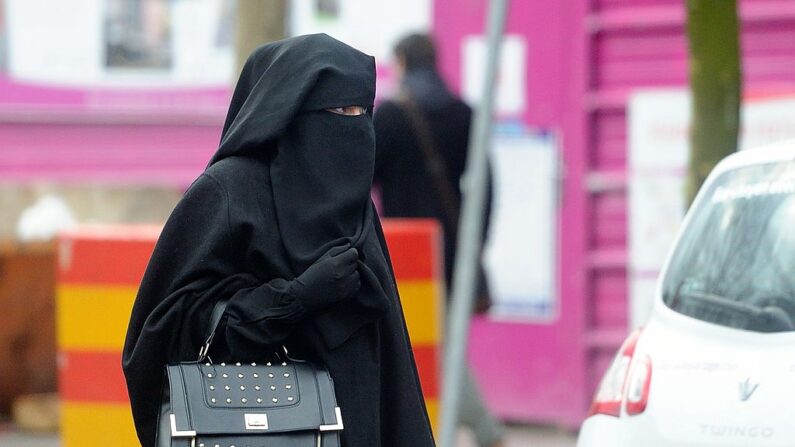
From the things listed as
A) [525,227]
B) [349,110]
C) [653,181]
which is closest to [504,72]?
[525,227]

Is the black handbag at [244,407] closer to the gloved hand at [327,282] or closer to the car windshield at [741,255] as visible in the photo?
the gloved hand at [327,282]

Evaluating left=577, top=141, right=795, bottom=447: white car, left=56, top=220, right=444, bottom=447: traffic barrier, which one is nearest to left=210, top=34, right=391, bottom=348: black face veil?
left=577, top=141, right=795, bottom=447: white car

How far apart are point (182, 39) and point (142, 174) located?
0.92 meters

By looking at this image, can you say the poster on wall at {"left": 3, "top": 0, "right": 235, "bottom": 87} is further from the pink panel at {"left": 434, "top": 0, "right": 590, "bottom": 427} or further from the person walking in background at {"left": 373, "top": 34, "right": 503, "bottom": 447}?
the person walking in background at {"left": 373, "top": 34, "right": 503, "bottom": 447}

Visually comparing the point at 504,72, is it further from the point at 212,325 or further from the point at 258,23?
the point at 212,325

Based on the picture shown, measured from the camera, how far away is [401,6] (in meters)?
9.84

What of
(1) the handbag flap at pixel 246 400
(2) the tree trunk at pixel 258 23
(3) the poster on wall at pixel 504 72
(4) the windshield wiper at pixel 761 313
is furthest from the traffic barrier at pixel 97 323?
(3) the poster on wall at pixel 504 72

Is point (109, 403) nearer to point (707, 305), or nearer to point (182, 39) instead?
Answer: point (707, 305)

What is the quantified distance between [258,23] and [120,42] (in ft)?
12.7

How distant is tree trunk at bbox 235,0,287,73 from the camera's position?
6555 millimetres

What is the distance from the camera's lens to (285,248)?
3520 millimetres

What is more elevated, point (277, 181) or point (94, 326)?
point (277, 181)

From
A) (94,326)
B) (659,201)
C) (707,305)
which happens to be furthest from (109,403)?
(659,201)

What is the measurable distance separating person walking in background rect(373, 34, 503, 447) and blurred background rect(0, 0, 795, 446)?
56.6 inches
